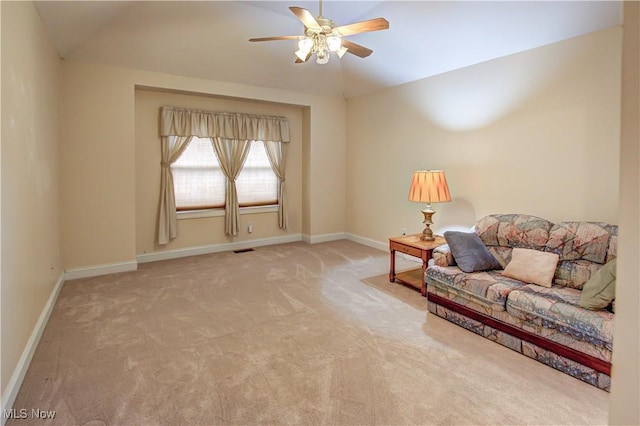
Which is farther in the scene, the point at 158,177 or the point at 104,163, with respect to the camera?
the point at 158,177

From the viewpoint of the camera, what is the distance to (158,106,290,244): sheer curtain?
5039mm

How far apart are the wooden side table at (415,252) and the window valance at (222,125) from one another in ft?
9.88

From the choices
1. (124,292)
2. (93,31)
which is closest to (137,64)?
(93,31)

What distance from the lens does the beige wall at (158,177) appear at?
16.2 feet

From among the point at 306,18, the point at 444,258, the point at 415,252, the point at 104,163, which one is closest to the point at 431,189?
the point at 415,252

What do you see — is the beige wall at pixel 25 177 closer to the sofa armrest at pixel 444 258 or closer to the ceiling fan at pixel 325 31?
the ceiling fan at pixel 325 31

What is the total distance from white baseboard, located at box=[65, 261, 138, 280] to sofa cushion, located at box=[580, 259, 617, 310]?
485cm

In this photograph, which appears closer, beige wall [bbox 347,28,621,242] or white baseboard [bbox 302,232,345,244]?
beige wall [bbox 347,28,621,242]

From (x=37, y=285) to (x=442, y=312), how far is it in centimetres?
347

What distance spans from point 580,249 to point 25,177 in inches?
172

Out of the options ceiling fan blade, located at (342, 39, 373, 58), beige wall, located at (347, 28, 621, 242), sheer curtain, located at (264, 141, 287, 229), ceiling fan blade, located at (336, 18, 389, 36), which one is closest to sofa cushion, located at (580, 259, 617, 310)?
beige wall, located at (347, 28, 621, 242)

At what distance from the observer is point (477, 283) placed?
2.85m

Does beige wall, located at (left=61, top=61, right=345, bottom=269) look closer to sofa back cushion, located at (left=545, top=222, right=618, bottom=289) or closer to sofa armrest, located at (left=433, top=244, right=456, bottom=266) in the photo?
sofa armrest, located at (left=433, top=244, right=456, bottom=266)

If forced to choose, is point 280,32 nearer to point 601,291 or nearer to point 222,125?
point 222,125
